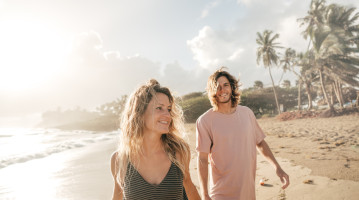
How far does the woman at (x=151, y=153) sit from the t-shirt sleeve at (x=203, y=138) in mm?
222

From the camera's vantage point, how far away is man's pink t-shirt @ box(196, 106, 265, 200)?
2.07 meters

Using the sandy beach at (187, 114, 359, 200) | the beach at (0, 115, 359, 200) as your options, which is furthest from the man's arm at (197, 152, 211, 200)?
the sandy beach at (187, 114, 359, 200)

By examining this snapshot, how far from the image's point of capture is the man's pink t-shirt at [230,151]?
6.81ft

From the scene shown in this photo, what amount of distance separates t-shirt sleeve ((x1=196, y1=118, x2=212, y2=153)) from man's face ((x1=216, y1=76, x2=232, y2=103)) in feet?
1.10

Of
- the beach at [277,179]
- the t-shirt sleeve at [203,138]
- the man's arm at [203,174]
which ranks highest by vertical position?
the t-shirt sleeve at [203,138]

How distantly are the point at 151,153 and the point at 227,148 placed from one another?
0.78 meters

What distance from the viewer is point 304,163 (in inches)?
218

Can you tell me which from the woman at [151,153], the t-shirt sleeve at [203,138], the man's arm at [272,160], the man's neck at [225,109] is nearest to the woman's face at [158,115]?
the woman at [151,153]

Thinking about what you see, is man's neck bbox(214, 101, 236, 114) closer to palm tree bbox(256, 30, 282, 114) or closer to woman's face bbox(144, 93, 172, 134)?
woman's face bbox(144, 93, 172, 134)

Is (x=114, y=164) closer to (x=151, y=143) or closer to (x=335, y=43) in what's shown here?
(x=151, y=143)

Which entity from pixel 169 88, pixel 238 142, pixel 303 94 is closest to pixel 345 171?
pixel 238 142

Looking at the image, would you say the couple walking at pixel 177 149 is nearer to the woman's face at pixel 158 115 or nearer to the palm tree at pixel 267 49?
the woman's face at pixel 158 115

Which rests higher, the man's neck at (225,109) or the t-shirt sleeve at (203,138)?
the man's neck at (225,109)

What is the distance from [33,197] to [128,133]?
4.58 metres
